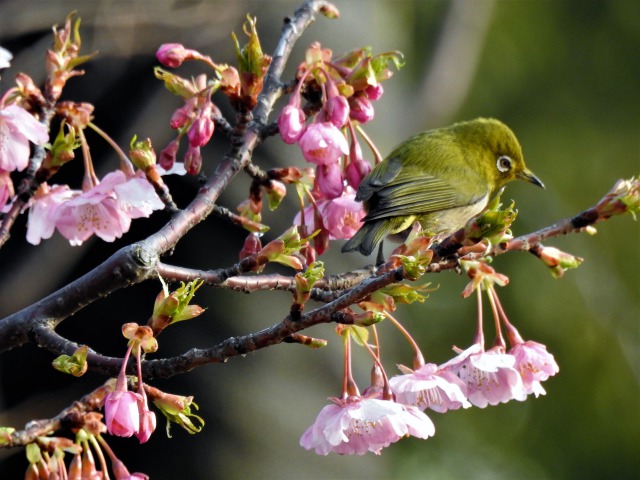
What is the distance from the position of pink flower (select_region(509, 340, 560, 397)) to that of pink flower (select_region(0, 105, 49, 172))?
32.5 inches

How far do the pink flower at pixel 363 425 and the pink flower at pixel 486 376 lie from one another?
15 cm

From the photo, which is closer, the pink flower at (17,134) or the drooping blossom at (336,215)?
the pink flower at (17,134)

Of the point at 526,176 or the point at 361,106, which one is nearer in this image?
the point at 361,106

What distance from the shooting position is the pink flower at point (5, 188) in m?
1.57

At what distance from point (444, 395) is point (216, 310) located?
171cm

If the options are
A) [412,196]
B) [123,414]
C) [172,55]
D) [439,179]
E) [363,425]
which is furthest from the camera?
[439,179]

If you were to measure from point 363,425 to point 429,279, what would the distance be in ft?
15.4

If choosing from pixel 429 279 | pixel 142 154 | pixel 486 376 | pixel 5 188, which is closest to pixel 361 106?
pixel 142 154

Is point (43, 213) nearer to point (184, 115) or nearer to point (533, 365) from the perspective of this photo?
point (184, 115)

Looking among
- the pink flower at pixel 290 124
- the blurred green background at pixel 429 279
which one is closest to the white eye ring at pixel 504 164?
the blurred green background at pixel 429 279

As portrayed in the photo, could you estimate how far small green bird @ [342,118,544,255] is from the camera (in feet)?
7.03

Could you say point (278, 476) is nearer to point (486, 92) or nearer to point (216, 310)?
point (216, 310)

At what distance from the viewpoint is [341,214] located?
1.73m

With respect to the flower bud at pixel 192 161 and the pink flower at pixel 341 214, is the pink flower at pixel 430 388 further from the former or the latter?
the flower bud at pixel 192 161
